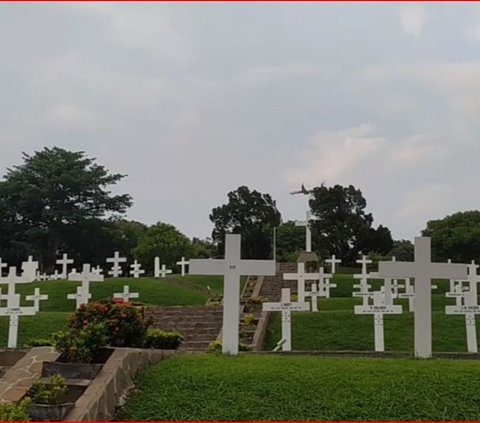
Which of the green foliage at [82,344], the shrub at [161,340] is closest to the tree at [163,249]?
the shrub at [161,340]

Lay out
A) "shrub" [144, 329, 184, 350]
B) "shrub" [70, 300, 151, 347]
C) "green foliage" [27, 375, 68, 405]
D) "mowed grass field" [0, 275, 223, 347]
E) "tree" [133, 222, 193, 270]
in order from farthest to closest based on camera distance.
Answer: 1. "tree" [133, 222, 193, 270]
2. "mowed grass field" [0, 275, 223, 347]
3. "shrub" [144, 329, 184, 350]
4. "shrub" [70, 300, 151, 347]
5. "green foliage" [27, 375, 68, 405]

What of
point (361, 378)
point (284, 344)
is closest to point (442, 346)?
point (284, 344)

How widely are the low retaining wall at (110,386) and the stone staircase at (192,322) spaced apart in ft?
20.1

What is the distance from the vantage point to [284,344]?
475 inches

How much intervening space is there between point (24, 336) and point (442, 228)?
34416 millimetres

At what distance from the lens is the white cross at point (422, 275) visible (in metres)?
8.58

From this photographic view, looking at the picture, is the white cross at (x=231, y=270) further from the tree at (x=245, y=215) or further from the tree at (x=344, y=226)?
the tree at (x=245, y=215)

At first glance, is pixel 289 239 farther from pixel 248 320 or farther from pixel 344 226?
pixel 248 320

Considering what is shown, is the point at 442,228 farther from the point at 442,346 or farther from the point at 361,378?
the point at 361,378

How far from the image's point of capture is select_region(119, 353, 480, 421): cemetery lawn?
5762 mm

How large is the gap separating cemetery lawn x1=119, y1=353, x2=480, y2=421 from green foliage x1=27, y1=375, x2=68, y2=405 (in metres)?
0.56

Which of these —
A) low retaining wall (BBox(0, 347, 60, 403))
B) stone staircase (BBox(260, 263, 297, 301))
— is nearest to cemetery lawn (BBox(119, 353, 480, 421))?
low retaining wall (BBox(0, 347, 60, 403))

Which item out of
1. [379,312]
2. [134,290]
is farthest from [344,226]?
[379,312]

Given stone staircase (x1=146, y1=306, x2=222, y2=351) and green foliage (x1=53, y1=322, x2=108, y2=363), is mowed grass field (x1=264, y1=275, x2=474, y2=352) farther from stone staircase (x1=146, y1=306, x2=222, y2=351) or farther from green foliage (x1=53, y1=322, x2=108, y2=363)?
green foliage (x1=53, y1=322, x2=108, y2=363)
